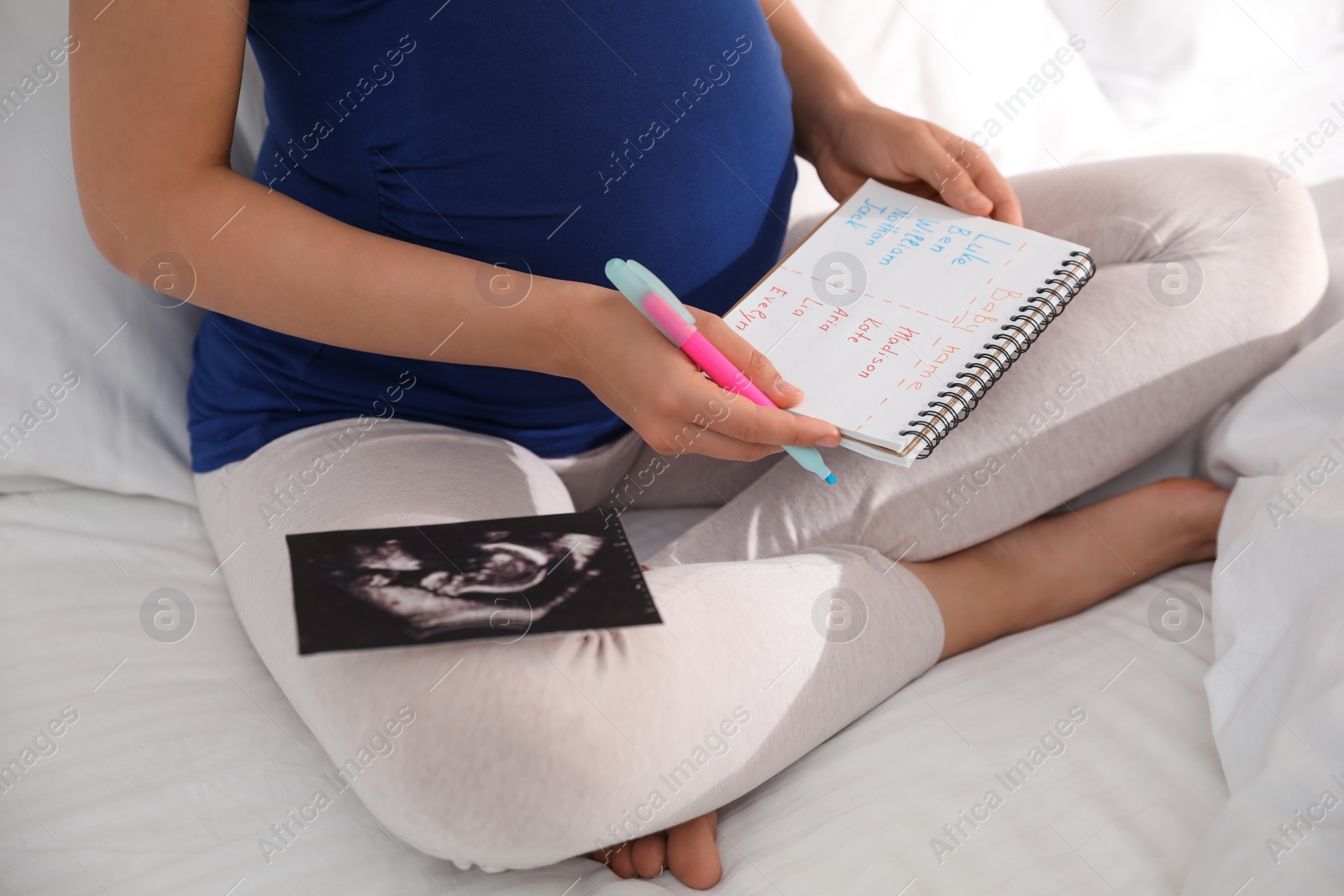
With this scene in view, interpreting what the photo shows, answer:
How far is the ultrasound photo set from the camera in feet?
1.65

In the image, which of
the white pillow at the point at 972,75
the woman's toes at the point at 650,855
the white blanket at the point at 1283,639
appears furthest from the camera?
the white pillow at the point at 972,75

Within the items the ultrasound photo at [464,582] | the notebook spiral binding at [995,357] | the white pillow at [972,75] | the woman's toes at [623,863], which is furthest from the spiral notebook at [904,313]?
the white pillow at [972,75]

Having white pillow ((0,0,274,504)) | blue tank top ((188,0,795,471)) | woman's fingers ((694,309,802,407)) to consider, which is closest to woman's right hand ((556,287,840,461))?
woman's fingers ((694,309,802,407))

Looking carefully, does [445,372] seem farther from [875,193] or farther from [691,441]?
[875,193]

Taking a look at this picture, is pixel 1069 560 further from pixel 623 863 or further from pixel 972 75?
pixel 972 75

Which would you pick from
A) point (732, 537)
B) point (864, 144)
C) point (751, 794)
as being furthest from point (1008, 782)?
point (864, 144)

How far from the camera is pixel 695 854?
547 millimetres

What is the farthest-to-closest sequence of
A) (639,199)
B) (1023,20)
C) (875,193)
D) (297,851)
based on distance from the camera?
1. (1023,20)
2. (875,193)
3. (639,199)
4. (297,851)

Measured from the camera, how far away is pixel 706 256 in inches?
27.8

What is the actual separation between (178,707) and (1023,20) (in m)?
1.15

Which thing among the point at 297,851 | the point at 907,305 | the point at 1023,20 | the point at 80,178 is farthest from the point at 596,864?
the point at 1023,20

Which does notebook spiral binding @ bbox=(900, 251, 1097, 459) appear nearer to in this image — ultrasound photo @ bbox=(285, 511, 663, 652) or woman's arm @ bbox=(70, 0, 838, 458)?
woman's arm @ bbox=(70, 0, 838, 458)

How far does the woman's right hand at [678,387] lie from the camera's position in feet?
1.78

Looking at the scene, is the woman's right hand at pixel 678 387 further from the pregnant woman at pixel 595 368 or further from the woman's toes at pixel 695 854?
the woman's toes at pixel 695 854
